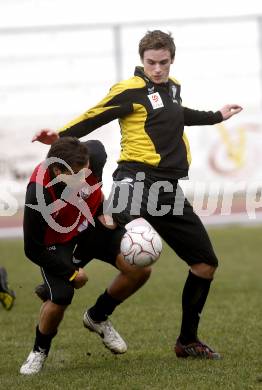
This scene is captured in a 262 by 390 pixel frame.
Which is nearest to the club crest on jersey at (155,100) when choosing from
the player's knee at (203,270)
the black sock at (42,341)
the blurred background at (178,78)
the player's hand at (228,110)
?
the player's hand at (228,110)

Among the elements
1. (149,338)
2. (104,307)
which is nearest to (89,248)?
(104,307)

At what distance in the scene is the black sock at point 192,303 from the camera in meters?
6.16

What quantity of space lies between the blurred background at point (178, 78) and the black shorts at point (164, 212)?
954cm

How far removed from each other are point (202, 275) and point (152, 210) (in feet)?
1.66

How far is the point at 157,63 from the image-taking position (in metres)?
6.11

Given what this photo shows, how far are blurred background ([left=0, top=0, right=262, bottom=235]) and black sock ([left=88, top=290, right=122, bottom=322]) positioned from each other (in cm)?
944

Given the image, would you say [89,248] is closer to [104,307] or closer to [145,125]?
[104,307]

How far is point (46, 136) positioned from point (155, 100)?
73 centimetres

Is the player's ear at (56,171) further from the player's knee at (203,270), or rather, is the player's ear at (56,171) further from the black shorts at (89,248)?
the player's knee at (203,270)

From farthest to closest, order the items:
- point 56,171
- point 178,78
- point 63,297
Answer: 1. point 178,78
2. point 63,297
3. point 56,171

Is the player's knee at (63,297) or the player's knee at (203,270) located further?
the player's knee at (203,270)

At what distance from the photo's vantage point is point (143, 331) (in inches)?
283

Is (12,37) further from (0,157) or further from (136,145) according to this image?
(136,145)

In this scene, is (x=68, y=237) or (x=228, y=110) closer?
(x=68, y=237)
